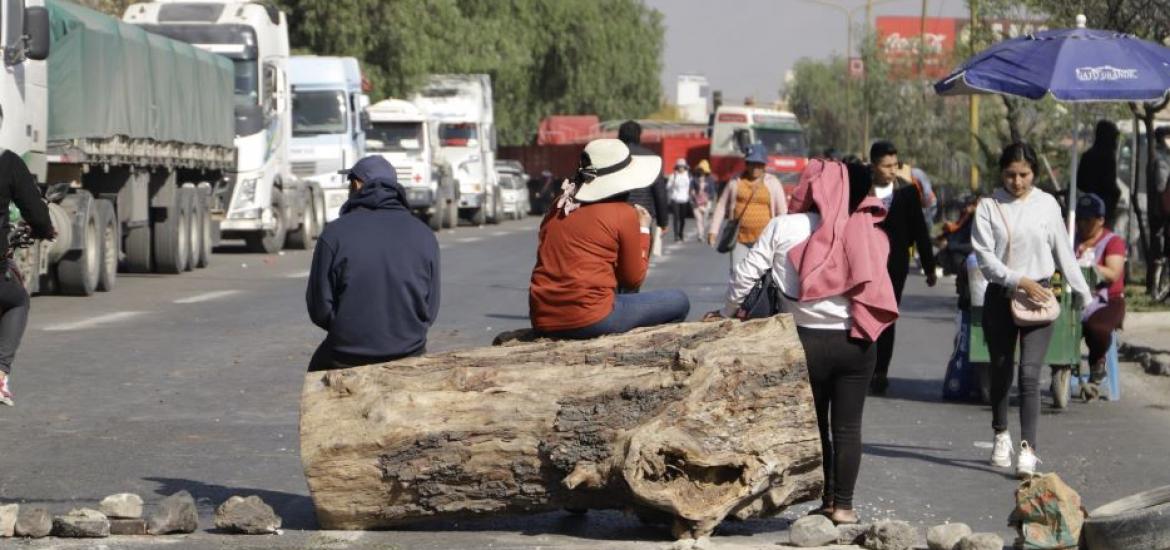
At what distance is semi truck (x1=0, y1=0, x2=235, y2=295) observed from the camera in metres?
18.2

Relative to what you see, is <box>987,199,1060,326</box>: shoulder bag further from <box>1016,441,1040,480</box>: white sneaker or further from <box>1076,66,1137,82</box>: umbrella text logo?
<box>1076,66,1137,82</box>: umbrella text logo

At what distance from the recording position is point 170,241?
80.9 feet

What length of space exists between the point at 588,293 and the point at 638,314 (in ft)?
0.93

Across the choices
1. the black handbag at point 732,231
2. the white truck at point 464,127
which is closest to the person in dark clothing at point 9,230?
the black handbag at point 732,231

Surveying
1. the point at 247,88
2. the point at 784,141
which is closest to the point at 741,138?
the point at 784,141

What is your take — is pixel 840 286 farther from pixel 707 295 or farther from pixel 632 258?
pixel 707 295

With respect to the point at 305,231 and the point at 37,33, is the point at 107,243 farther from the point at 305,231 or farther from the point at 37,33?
the point at 305,231

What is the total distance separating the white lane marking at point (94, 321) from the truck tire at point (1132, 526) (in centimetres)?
1123

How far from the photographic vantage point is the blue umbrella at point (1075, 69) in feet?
37.3

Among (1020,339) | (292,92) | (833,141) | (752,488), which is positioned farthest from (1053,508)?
(833,141)

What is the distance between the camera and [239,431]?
10602 millimetres

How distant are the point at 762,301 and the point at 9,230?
537cm

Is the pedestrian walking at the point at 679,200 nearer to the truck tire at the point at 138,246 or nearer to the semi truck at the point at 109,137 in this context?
the semi truck at the point at 109,137

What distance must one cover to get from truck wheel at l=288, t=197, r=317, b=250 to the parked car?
23.2 metres
